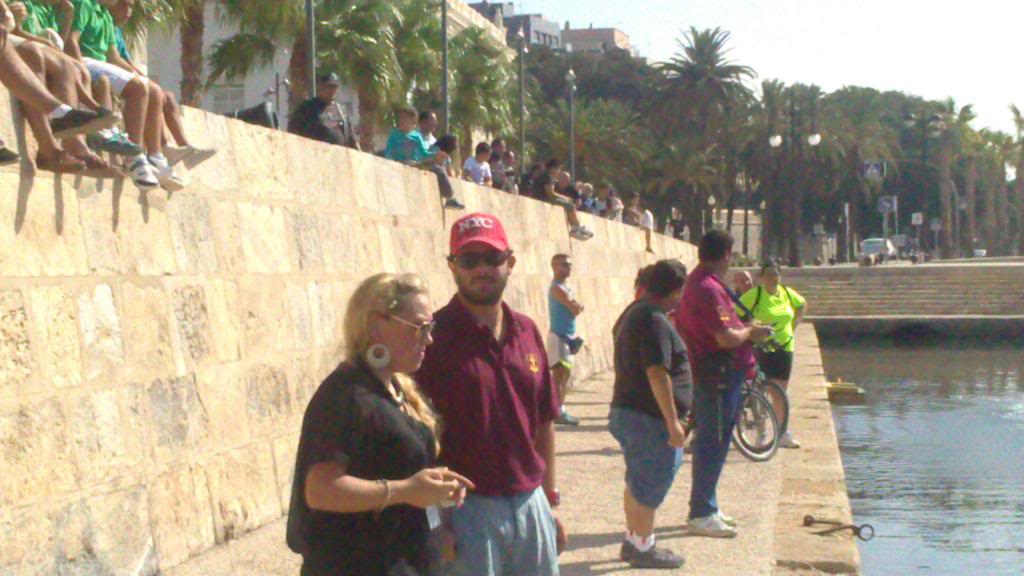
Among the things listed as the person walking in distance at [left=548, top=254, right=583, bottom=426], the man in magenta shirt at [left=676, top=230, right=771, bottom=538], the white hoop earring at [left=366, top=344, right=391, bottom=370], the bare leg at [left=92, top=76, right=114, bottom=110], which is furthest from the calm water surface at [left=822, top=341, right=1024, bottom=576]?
the white hoop earring at [left=366, top=344, right=391, bottom=370]

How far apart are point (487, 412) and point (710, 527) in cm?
476

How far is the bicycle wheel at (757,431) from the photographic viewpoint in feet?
43.3

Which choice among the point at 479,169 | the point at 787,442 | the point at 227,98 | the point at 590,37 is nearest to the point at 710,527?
the point at 787,442

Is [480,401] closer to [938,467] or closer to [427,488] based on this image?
[427,488]

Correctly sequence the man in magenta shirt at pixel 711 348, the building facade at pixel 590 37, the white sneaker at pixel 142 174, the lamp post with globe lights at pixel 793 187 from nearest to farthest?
the white sneaker at pixel 142 174, the man in magenta shirt at pixel 711 348, the lamp post with globe lights at pixel 793 187, the building facade at pixel 590 37

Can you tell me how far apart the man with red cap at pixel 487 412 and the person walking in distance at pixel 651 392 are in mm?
2941

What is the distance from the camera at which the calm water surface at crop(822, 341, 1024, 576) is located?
1103cm

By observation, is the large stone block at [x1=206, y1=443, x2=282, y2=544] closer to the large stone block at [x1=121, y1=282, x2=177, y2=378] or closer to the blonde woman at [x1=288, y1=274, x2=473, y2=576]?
the large stone block at [x1=121, y1=282, x2=177, y2=378]

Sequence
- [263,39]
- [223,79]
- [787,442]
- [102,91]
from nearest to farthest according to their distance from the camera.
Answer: [102,91], [787,442], [263,39], [223,79]

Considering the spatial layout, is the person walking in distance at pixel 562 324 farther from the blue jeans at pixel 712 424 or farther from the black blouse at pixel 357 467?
the black blouse at pixel 357 467

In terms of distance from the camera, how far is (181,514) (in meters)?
7.98

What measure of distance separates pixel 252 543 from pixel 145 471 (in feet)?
3.39

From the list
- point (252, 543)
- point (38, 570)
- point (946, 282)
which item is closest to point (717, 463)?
point (252, 543)

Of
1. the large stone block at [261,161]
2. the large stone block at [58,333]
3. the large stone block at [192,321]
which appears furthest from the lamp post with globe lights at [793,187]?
the large stone block at [58,333]
